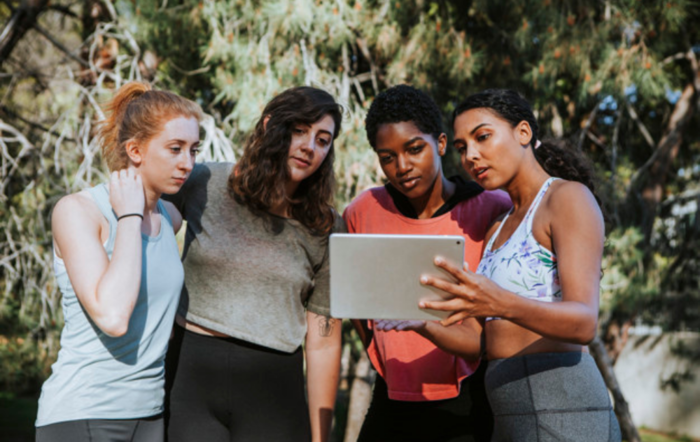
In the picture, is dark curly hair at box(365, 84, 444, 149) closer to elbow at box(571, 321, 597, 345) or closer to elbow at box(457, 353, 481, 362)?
elbow at box(457, 353, 481, 362)

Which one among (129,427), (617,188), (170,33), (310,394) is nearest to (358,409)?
(617,188)

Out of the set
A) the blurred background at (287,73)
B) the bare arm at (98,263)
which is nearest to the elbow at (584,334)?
the bare arm at (98,263)

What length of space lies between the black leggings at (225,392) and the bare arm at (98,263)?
0.44 meters

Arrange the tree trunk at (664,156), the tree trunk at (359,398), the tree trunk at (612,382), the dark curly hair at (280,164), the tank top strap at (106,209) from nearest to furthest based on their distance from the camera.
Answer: the tank top strap at (106,209) → the dark curly hair at (280,164) → the tree trunk at (612,382) → the tree trunk at (359,398) → the tree trunk at (664,156)

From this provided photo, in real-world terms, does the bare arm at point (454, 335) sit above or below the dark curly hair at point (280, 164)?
below

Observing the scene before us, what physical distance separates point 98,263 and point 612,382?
15.6 ft

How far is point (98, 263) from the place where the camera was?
1.71m

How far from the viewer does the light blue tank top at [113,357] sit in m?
1.74

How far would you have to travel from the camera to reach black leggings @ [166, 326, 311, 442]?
6.74 feet

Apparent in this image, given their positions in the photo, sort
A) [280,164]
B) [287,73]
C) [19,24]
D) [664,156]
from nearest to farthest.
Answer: [280,164], [287,73], [19,24], [664,156]

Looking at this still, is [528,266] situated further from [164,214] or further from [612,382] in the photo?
[612,382]

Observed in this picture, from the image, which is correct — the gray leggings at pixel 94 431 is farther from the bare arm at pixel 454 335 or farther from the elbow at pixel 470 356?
the elbow at pixel 470 356

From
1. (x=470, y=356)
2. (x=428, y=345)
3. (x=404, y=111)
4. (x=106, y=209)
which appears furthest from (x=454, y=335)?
(x=106, y=209)

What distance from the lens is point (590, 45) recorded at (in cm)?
523
